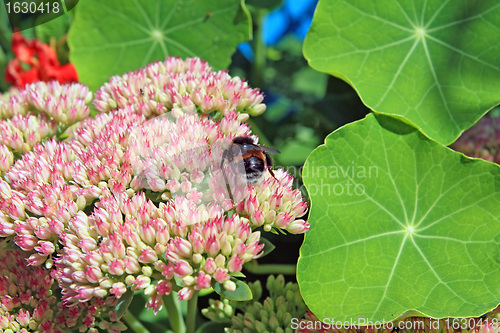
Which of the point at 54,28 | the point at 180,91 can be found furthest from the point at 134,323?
the point at 54,28

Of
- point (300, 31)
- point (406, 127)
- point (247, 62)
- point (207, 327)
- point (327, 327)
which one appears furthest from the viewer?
point (300, 31)

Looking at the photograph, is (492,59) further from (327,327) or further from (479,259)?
(327,327)

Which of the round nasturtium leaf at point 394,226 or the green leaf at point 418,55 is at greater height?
the green leaf at point 418,55

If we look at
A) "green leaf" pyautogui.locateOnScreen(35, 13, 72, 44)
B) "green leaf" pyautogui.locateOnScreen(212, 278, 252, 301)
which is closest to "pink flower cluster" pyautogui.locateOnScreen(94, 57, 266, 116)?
"green leaf" pyautogui.locateOnScreen(212, 278, 252, 301)

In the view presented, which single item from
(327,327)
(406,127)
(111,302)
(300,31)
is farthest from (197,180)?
(300,31)

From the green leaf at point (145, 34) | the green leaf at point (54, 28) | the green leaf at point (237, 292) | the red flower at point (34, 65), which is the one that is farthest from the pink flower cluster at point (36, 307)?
the green leaf at point (54, 28)

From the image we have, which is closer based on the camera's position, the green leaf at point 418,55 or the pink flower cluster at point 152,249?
the pink flower cluster at point 152,249

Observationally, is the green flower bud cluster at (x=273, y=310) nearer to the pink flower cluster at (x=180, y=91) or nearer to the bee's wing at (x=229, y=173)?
the bee's wing at (x=229, y=173)

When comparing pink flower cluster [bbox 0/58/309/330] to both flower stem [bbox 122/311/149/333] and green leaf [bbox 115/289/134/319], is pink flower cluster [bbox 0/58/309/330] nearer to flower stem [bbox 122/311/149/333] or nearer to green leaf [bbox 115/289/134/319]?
green leaf [bbox 115/289/134/319]
